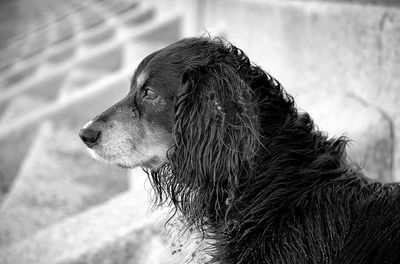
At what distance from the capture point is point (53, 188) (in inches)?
221

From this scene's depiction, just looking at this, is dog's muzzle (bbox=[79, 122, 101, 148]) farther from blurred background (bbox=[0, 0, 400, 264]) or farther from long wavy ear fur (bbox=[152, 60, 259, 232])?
blurred background (bbox=[0, 0, 400, 264])

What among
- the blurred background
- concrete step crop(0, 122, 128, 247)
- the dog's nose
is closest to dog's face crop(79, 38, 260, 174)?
the dog's nose

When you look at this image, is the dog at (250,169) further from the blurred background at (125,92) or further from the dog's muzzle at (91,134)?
the blurred background at (125,92)

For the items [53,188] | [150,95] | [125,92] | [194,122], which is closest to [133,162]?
[150,95]

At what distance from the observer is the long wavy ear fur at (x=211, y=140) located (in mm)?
2209

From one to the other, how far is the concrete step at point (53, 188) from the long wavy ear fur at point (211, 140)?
262 centimetres

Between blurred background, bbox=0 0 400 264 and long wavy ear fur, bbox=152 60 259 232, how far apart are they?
0.41 metres

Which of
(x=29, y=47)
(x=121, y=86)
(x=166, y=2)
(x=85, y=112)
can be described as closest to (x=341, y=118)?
(x=121, y=86)

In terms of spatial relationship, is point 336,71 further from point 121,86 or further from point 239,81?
point 121,86

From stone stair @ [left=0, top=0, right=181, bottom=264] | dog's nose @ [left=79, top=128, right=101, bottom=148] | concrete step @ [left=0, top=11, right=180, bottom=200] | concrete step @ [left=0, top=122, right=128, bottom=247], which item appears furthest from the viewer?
concrete step @ [left=0, top=11, right=180, bottom=200]

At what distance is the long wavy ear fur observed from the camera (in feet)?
7.25

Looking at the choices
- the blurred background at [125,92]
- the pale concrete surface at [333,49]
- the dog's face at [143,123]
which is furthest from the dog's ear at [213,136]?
the pale concrete surface at [333,49]

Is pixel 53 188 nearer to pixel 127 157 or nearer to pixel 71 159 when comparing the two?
pixel 71 159

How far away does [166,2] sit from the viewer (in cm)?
1053
